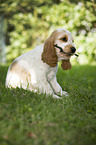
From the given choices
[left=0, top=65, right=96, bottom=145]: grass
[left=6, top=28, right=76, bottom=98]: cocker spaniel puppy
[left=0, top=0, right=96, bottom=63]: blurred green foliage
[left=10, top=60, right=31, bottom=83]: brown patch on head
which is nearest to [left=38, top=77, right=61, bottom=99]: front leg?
[left=6, top=28, right=76, bottom=98]: cocker spaniel puppy

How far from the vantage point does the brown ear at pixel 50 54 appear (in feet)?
9.37

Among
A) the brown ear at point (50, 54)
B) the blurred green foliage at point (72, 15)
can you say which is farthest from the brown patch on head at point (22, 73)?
the blurred green foliage at point (72, 15)

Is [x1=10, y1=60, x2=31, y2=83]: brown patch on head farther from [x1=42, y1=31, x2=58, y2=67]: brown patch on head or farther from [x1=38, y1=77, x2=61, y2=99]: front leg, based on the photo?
[x1=42, y1=31, x2=58, y2=67]: brown patch on head

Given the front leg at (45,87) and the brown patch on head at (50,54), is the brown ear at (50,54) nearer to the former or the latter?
the brown patch on head at (50,54)

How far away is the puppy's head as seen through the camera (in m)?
2.78

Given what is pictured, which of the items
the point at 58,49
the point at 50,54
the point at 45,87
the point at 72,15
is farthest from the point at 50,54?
the point at 72,15

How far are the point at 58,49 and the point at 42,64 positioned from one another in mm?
391

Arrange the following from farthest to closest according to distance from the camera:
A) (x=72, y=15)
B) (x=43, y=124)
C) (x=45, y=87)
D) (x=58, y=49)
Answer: (x=72, y=15) < (x=45, y=87) < (x=58, y=49) < (x=43, y=124)

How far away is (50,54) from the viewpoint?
9.42 feet

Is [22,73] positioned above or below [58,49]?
below

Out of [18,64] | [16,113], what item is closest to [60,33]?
[18,64]

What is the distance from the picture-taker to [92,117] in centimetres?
224

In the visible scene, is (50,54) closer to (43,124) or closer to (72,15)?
(43,124)

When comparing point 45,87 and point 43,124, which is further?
point 45,87
